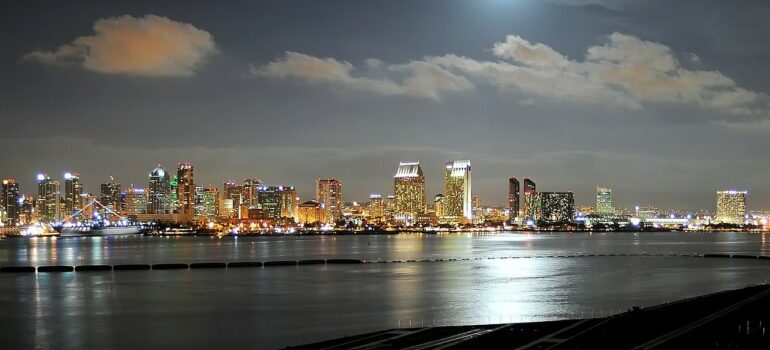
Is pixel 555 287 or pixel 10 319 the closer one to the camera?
pixel 10 319

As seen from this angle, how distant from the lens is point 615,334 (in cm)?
2575

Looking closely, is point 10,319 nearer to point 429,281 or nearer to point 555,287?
point 429,281

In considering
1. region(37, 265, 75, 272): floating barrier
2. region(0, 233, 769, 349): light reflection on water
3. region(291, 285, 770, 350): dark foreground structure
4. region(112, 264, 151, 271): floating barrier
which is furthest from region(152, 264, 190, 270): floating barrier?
region(291, 285, 770, 350): dark foreground structure

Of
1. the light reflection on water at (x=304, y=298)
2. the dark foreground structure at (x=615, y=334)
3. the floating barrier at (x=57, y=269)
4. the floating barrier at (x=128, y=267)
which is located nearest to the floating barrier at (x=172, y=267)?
the floating barrier at (x=128, y=267)

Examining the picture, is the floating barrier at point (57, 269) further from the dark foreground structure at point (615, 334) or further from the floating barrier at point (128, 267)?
the dark foreground structure at point (615, 334)

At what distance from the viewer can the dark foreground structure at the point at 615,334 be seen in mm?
23672

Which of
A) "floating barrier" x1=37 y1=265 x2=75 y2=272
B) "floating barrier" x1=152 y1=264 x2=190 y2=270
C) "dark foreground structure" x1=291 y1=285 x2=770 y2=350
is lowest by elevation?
Answer: "floating barrier" x1=152 y1=264 x2=190 y2=270

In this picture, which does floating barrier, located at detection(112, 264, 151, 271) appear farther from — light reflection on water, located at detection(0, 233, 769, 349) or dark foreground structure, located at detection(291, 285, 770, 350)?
dark foreground structure, located at detection(291, 285, 770, 350)

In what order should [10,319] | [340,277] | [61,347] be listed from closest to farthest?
[61,347] → [10,319] → [340,277]

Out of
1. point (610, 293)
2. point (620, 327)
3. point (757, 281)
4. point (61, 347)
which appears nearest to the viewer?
point (620, 327)

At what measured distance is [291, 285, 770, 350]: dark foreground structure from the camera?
2367cm

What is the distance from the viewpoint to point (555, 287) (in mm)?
51938

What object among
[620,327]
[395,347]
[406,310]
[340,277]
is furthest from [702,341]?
[340,277]

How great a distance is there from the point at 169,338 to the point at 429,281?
92.6 feet
